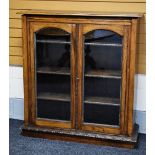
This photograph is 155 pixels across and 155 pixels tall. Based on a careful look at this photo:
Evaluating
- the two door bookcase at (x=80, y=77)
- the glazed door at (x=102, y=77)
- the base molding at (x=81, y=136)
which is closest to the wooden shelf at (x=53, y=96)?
the two door bookcase at (x=80, y=77)

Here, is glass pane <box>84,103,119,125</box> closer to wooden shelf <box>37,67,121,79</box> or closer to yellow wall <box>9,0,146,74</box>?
wooden shelf <box>37,67,121,79</box>

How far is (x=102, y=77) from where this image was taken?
269 centimetres

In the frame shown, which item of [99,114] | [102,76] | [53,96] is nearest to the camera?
[102,76]

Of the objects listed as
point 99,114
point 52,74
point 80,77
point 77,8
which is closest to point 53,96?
point 52,74

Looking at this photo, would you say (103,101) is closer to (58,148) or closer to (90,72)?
(90,72)

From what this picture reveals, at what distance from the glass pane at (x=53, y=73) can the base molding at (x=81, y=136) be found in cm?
13

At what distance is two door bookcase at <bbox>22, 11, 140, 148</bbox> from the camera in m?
2.55

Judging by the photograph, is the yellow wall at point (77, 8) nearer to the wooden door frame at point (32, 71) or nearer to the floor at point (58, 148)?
the wooden door frame at point (32, 71)

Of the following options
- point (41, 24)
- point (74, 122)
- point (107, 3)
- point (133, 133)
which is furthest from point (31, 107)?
point (107, 3)

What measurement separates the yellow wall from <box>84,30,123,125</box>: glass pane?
358 mm

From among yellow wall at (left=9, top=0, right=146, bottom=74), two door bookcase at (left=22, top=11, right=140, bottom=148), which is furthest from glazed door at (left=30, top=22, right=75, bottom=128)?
yellow wall at (left=9, top=0, right=146, bottom=74)

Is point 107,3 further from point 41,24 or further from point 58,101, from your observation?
point 58,101

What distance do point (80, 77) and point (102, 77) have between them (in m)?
0.20
